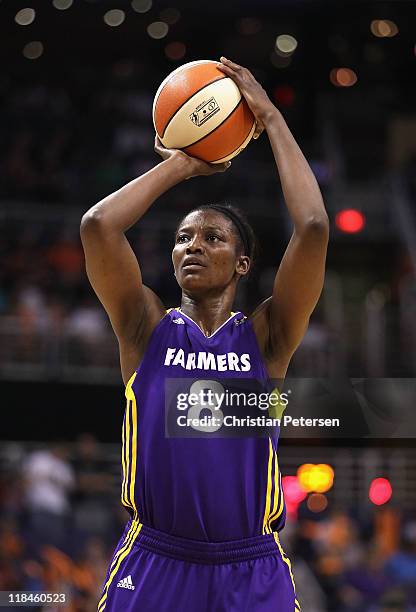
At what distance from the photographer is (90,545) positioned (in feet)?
27.5

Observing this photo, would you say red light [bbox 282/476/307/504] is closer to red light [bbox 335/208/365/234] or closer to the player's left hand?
red light [bbox 335/208/365/234]

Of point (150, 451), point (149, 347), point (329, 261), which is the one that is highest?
point (329, 261)

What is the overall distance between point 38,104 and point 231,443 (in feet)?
38.3

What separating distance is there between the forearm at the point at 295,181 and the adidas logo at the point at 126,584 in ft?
4.34

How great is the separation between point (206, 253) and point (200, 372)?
44 centimetres

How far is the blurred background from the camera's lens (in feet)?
29.5

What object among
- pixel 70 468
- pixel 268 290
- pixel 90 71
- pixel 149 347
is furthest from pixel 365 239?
pixel 149 347

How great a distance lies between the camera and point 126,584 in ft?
11.9

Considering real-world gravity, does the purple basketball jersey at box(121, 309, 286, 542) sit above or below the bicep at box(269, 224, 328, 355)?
below

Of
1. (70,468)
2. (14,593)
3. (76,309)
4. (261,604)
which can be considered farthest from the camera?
(76,309)

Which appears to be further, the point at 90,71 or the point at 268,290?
the point at 90,71

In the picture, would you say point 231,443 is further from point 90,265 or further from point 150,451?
point 90,265

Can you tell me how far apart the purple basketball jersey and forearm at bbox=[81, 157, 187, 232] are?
1.43 ft

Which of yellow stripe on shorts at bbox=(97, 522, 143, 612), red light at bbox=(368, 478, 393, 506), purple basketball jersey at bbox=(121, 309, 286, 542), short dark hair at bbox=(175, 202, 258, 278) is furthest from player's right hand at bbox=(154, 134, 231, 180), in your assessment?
red light at bbox=(368, 478, 393, 506)
